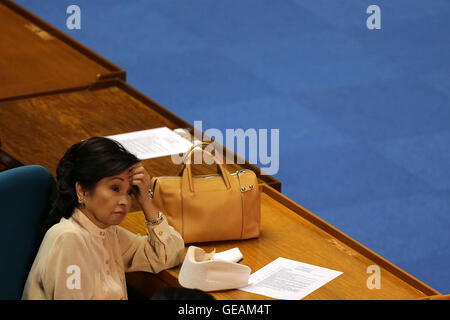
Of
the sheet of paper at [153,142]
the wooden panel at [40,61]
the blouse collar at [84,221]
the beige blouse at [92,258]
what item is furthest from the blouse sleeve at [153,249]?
the wooden panel at [40,61]

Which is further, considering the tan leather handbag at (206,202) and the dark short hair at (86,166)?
the tan leather handbag at (206,202)

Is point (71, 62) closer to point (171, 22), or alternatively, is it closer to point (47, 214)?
point (47, 214)

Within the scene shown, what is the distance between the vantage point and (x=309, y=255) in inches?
128

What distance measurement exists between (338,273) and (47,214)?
3.71ft

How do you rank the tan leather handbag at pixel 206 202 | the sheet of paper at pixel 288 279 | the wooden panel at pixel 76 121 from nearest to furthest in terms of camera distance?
the sheet of paper at pixel 288 279
the tan leather handbag at pixel 206 202
the wooden panel at pixel 76 121

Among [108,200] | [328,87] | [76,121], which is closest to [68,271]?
[108,200]

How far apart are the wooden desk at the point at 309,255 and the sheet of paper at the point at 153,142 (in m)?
0.62

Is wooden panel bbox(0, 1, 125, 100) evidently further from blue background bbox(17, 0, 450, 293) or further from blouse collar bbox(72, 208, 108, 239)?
blouse collar bbox(72, 208, 108, 239)

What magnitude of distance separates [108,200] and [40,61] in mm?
2514

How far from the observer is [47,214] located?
10.0 feet

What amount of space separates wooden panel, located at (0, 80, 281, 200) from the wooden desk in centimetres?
40

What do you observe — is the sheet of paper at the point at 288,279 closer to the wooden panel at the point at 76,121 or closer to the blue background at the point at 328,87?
the wooden panel at the point at 76,121

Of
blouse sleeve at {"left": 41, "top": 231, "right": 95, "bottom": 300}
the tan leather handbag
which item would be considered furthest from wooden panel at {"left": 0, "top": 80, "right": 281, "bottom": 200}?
blouse sleeve at {"left": 41, "top": 231, "right": 95, "bottom": 300}

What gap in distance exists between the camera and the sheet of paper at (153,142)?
4102mm
